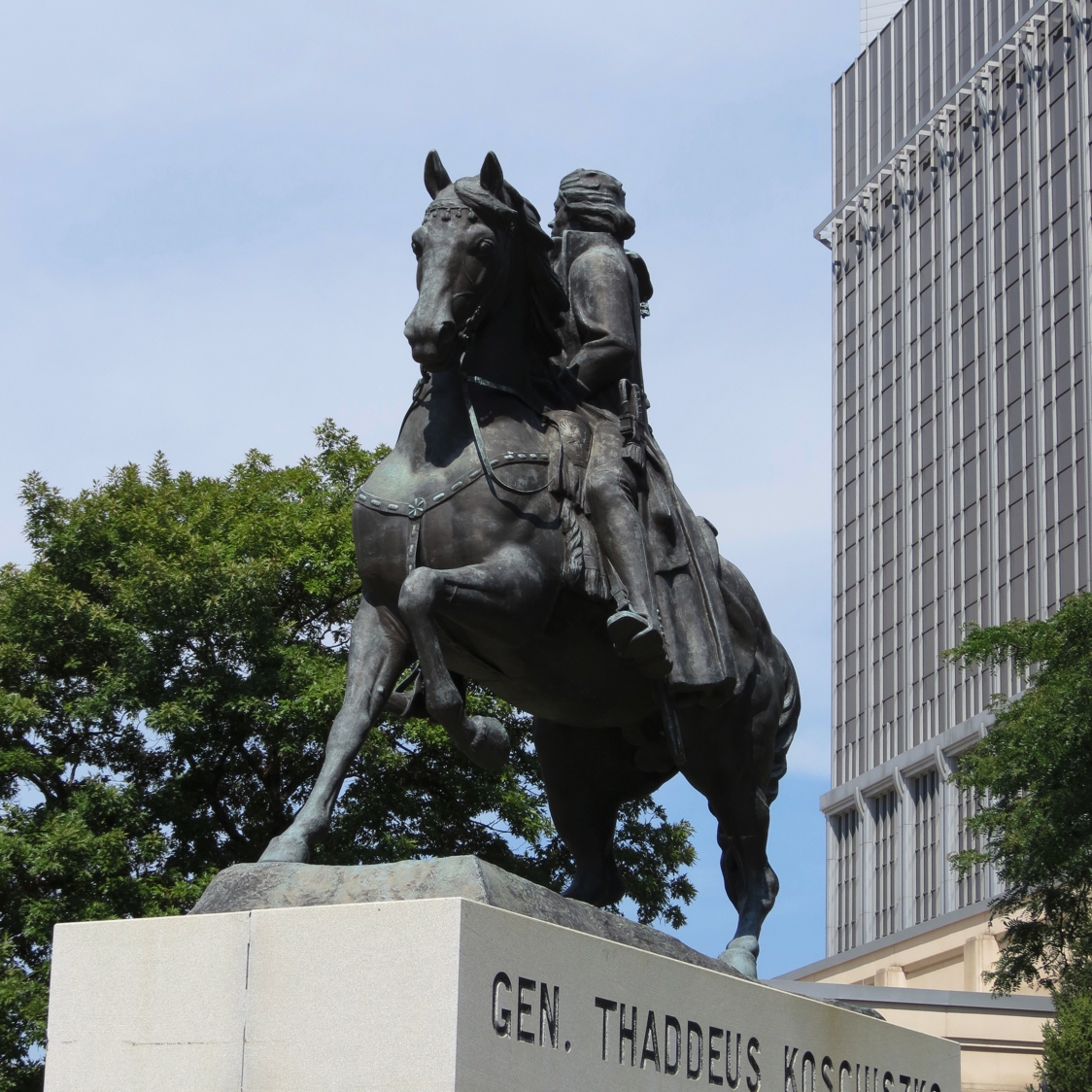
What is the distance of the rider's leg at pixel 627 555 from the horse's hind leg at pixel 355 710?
919mm

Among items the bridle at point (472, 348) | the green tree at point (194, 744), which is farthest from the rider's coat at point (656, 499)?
the green tree at point (194, 744)

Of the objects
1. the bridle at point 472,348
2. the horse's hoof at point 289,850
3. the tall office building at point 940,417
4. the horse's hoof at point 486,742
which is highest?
the tall office building at point 940,417

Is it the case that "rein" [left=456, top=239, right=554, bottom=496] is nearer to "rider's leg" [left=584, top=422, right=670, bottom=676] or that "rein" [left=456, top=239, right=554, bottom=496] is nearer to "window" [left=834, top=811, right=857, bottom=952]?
"rider's leg" [left=584, top=422, right=670, bottom=676]

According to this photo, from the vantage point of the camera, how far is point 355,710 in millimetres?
7879

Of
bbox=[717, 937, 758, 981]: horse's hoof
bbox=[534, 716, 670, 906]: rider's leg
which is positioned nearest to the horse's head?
bbox=[534, 716, 670, 906]: rider's leg

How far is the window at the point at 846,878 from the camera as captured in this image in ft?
303

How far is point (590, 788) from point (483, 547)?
1964 millimetres

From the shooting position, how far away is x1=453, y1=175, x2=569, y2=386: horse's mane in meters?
8.25

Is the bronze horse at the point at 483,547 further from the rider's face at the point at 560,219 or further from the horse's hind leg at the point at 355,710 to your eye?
the rider's face at the point at 560,219

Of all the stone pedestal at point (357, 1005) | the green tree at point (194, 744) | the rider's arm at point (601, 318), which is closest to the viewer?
the stone pedestal at point (357, 1005)

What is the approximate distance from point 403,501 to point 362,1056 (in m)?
2.41

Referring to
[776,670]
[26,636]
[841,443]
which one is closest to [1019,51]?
[841,443]

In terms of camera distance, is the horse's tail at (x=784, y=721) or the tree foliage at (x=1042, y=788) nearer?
the horse's tail at (x=784, y=721)

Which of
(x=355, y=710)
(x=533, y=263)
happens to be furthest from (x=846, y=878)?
(x=355, y=710)
